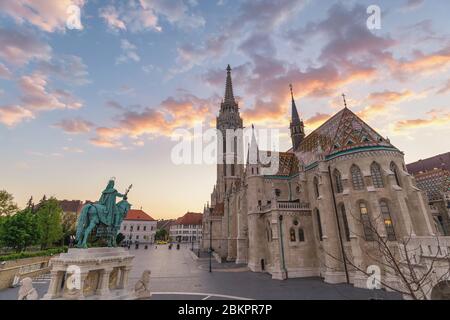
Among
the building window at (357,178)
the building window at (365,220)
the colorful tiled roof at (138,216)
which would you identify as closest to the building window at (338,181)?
the building window at (357,178)

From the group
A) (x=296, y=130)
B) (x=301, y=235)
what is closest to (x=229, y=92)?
(x=296, y=130)

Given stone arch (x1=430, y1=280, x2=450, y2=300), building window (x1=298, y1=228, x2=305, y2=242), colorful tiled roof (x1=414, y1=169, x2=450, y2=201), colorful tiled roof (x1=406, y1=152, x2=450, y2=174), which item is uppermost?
colorful tiled roof (x1=406, y1=152, x2=450, y2=174)

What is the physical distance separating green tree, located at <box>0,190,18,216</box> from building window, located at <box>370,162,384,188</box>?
2144 inches

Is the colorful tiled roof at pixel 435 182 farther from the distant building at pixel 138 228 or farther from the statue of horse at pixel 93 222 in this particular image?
the distant building at pixel 138 228

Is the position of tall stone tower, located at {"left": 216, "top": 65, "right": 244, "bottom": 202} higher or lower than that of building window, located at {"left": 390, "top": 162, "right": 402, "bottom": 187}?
higher

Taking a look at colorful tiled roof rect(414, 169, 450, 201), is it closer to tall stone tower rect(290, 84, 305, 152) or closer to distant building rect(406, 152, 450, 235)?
distant building rect(406, 152, 450, 235)

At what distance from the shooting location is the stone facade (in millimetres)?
21109

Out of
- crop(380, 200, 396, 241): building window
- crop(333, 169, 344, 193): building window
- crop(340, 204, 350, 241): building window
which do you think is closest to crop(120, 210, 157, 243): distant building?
crop(333, 169, 344, 193): building window

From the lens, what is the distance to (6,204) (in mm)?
37344

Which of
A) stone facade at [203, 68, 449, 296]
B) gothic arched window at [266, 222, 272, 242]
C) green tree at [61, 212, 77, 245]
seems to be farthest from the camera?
green tree at [61, 212, 77, 245]

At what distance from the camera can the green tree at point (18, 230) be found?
32.0 meters

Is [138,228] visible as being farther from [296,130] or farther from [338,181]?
[338,181]
